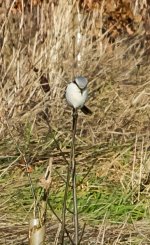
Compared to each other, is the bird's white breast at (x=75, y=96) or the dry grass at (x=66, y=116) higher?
the dry grass at (x=66, y=116)

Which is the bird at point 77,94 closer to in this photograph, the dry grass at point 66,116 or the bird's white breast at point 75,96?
the bird's white breast at point 75,96

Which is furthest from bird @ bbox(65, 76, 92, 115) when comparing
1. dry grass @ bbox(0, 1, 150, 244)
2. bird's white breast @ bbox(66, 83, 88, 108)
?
dry grass @ bbox(0, 1, 150, 244)

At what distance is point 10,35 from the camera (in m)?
6.00

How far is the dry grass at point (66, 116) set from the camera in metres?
4.29

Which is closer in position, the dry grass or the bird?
the bird

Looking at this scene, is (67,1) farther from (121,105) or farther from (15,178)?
(15,178)

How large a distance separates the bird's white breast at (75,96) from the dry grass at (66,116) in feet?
3.46

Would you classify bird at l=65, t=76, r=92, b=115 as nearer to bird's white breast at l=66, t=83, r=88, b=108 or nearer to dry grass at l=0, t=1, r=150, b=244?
bird's white breast at l=66, t=83, r=88, b=108

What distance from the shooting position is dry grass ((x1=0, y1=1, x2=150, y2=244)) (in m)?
4.29

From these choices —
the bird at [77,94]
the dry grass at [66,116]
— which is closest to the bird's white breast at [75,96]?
the bird at [77,94]

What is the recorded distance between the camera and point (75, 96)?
91.0 inches

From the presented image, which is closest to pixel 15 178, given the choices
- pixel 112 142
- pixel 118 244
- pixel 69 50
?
pixel 112 142

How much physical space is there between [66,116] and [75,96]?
10.9 feet

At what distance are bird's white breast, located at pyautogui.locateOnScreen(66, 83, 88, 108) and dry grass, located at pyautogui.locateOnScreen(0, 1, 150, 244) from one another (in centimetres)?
105
